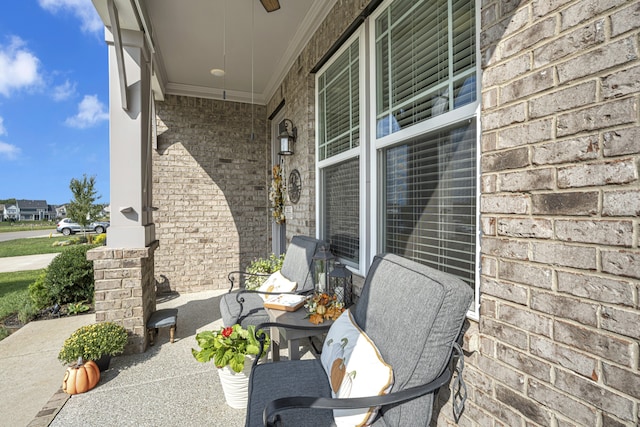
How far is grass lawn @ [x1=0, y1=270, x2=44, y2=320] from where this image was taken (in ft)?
14.0

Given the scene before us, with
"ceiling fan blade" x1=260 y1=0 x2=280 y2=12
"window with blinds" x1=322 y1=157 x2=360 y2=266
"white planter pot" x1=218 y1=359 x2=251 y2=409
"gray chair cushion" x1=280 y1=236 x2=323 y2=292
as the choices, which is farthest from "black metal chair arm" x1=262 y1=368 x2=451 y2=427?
"ceiling fan blade" x1=260 y1=0 x2=280 y2=12

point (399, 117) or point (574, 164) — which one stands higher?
point (399, 117)

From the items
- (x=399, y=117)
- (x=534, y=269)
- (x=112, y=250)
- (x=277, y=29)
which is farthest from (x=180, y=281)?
(x=534, y=269)

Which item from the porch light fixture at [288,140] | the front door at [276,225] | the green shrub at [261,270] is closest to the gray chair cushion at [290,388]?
the green shrub at [261,270]

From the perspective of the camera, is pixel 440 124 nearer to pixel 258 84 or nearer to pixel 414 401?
pixel 414 401

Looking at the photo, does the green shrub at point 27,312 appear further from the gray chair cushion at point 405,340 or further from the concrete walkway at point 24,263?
the concrete walkway at point 24,263

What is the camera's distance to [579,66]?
0.95 metres

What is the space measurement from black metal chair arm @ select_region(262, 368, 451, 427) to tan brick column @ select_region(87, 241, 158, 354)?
231 cm

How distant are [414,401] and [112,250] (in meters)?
2.84

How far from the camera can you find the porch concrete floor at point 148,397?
6.53 ft

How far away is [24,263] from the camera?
30.2 ft

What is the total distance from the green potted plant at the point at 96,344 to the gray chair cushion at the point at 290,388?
161cm

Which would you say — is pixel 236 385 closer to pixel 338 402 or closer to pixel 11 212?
pixel 338 402

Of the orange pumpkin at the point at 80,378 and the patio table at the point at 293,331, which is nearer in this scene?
the patio table at the point at 293,331
